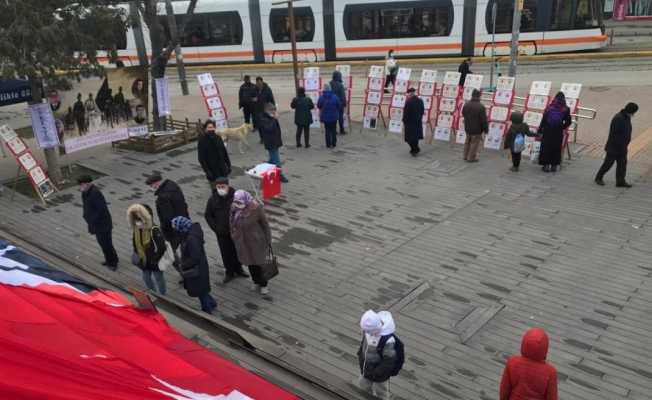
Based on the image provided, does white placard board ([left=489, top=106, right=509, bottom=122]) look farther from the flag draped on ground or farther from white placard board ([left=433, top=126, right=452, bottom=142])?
the flag draped on ground

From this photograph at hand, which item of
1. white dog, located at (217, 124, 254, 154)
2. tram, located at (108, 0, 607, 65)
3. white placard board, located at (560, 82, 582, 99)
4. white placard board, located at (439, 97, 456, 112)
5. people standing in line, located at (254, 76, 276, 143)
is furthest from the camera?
tram, located at (108, 0, 607, 65)

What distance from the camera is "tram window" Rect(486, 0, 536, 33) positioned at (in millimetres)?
23172

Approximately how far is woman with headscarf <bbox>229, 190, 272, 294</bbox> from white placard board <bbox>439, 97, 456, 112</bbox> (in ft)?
25.5

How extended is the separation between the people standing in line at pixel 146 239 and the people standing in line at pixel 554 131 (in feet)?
25.0

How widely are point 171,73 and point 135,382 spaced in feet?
93.4

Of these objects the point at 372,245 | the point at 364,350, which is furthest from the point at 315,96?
the point at 364,350

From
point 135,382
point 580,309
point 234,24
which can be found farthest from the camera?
point 234,24

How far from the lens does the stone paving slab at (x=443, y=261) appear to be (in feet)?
18.6

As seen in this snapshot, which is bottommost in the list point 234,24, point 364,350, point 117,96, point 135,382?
point 364,350

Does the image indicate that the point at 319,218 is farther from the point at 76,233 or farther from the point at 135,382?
the point at 135,382

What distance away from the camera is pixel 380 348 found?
445cm

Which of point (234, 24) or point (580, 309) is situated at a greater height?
point (234, 24)

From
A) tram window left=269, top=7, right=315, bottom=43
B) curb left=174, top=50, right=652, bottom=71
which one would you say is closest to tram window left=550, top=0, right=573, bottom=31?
curb left=174, top=50, right=652, bottom=71

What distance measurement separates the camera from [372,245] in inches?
322
